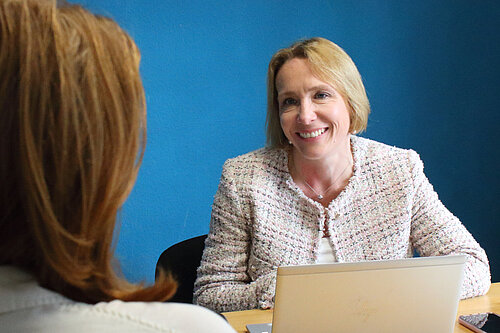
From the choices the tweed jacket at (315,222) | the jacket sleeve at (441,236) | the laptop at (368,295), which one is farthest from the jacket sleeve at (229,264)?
the jacket sleeve at (441,236)

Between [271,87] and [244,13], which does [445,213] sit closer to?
[271,87]

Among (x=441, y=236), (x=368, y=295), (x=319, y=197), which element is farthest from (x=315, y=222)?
(x=368, y=295)

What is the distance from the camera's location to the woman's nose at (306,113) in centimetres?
177

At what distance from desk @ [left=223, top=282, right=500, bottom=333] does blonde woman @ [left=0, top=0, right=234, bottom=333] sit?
2.47 feet

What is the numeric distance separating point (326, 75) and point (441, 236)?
63 centimetres

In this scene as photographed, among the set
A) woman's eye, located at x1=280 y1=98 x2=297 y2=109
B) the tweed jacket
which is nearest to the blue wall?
the tweed jacket

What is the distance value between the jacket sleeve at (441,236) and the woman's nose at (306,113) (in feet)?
1.27

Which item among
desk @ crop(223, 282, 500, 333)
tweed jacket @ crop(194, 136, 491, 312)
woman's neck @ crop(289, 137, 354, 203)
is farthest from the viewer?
woman's neck @ crop(289, 137, 354, 203)

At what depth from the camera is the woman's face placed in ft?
5.88

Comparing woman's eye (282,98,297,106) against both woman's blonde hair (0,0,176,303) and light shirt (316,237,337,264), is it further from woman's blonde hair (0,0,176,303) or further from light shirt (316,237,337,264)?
woman's blonde hair (0,0,176,303)

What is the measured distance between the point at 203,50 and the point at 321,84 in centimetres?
93

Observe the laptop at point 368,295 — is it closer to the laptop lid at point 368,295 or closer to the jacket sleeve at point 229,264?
the laptop lid at point 368,295

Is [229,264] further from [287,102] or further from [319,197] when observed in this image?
[287,102]

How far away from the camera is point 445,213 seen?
1803mm
